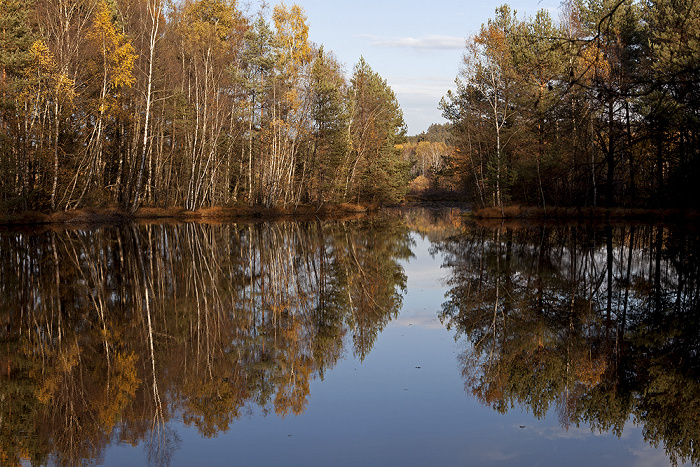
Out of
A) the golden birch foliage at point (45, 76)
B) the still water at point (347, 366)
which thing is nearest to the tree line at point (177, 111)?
the golden birch foliage at point (45, 76)

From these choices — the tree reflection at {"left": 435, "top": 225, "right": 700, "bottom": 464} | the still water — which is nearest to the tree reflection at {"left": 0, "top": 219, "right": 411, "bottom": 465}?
the still water

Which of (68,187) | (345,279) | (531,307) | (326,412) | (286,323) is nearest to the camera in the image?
(326,412)

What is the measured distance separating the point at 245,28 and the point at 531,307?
1553 inches

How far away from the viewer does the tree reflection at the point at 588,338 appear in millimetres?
5449

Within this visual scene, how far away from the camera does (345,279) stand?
13055 mm

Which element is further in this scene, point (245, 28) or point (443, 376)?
point (245, 28)

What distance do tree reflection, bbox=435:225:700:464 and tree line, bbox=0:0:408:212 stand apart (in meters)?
21.7

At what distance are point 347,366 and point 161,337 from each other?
264 centimetres

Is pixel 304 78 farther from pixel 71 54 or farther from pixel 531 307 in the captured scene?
pixel 531 307

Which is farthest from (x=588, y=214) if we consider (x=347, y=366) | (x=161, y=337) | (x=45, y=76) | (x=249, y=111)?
(x=161, y=337)

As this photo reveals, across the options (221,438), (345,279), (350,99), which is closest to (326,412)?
(221,438)

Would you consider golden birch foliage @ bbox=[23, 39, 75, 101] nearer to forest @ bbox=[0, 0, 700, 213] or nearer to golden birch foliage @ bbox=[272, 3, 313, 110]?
forest @ bbox=[0, 0, 700, 213]

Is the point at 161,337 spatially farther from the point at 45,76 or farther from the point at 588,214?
the point at 588,214

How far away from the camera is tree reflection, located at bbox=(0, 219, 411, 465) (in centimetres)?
520
